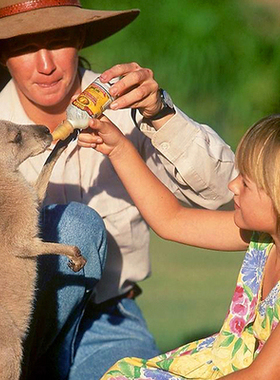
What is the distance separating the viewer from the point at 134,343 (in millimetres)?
3520

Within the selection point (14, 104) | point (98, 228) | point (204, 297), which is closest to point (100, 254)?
point (98, 228)

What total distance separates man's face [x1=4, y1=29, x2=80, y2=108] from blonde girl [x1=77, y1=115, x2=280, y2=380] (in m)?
0.40

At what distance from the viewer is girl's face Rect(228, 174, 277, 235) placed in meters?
2.71

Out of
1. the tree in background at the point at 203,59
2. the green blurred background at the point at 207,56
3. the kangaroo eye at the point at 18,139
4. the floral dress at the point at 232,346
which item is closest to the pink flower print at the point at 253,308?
the floral dress at the point at 232,346

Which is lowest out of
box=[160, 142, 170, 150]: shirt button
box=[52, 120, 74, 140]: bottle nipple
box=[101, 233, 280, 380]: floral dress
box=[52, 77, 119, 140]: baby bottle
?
box=[101, 233, 280, 380]: floral dress

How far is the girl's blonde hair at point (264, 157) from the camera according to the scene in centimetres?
266

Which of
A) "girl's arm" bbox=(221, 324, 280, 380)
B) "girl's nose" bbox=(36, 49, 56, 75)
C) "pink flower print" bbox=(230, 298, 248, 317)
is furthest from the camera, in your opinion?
"girl's nose" bbox=(36, 49, 56, 75)

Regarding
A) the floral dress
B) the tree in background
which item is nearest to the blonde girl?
the floral dress

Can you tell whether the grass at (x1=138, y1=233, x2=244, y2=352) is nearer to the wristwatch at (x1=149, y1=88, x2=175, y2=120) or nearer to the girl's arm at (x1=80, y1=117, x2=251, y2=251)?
the girl's arm at (x1=80, y1=117, x2=251, y2=251)

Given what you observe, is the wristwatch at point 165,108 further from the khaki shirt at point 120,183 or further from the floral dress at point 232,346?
the floral dress at point 232,346

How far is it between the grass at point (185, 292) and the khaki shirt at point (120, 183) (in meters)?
0.51

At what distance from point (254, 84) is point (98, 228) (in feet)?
11.6

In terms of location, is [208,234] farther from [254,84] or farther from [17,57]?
[254,84]

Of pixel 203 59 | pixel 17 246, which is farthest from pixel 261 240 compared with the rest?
pixel 203 59
